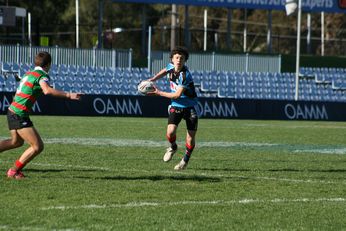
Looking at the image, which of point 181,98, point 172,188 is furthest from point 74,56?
point 172,188

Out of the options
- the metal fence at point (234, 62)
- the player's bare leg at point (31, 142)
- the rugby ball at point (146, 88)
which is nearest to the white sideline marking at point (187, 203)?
the player's bare leg at point (31, 142)

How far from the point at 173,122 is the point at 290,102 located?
2430 centimetres

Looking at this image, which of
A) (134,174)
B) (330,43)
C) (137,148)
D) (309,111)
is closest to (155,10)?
(330,43)

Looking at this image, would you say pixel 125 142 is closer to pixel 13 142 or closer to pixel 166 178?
pixel 166 178

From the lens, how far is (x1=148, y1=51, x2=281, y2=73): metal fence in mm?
46156

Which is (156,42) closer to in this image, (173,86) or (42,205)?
(173,86)

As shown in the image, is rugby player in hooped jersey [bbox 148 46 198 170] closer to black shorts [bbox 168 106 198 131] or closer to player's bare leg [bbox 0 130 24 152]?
black shorts [bbox 168 106 198 131]

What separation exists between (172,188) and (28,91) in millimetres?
2235

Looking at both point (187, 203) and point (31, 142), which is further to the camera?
point (31, 142)

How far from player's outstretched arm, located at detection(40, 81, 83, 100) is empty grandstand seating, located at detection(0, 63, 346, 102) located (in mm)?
26322

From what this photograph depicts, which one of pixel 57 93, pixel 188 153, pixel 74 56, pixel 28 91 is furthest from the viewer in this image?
pixel 74 56

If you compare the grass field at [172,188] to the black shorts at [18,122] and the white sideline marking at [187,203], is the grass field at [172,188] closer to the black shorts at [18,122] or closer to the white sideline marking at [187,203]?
the white sideline marking at [187,203]

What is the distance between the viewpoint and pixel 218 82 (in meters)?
43.4

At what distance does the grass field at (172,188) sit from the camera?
866 cm
